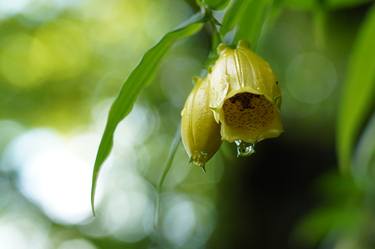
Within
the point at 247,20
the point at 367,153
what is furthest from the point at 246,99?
the point at 367,153

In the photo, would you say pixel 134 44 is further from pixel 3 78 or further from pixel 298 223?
pixel 298 223

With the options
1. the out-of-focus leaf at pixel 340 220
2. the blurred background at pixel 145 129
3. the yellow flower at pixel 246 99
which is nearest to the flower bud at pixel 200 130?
the yellow flower at pixel 246 99

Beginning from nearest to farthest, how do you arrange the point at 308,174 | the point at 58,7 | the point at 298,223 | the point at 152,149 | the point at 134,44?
the point at 298,223
the point at 308,174
the point at 58,7
the point at 134,44
the point at 152,149

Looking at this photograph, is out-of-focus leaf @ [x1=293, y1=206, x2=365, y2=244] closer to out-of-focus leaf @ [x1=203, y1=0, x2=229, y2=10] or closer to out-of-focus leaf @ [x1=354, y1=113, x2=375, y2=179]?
out-of-focus leaf @ [x1=354, y1=113, x2=375, y2=179]

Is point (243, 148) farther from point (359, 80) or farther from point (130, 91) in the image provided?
point (359, 80)

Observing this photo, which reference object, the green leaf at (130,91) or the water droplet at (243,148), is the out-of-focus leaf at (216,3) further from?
the water droplet at (243,148)

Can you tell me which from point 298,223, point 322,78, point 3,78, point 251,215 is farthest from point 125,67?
point 298,223
